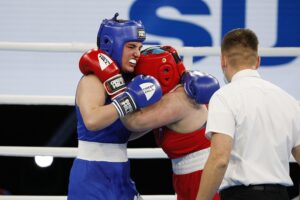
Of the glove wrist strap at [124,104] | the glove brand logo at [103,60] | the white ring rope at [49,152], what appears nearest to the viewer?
the glove wrist strap at [124,104]

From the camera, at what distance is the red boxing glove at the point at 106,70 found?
303cm

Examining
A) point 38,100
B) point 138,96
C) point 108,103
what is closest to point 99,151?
point 108,103

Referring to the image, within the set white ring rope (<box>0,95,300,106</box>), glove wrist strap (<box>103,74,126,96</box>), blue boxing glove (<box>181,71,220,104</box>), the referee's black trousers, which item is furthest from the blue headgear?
the referee's black trousers

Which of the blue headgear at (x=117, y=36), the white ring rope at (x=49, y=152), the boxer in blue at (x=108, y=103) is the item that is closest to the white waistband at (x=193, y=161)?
the boxer in blue at (x=108, y=103)

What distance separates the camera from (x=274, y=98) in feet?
9.04

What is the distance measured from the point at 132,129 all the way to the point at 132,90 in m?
0.17

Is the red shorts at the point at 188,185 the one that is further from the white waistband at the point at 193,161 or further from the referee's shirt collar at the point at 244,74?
the referee's shirt collar at the point at 244,74

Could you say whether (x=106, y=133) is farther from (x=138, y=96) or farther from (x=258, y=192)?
(x=258, y=192)

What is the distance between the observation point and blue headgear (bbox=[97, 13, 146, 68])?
3.11 meters

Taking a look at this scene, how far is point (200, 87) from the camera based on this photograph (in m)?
3.01

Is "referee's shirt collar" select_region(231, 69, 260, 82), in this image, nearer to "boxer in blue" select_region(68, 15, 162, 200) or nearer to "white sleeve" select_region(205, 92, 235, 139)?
"white sleeve" select_region(205, 92, 235, 139)

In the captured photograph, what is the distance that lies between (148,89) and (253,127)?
1.63 feet

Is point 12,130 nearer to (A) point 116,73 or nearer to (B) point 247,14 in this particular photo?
(B) point 247,14

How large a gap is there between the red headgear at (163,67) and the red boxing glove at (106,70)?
0.43 feet
